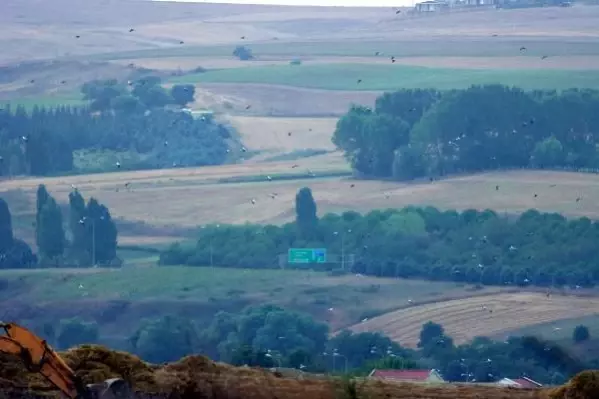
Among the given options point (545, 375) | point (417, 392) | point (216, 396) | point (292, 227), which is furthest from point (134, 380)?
point (292, 227)

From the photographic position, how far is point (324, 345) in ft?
127

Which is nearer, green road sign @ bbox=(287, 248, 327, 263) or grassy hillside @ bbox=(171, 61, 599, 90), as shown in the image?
green road sign @ bbox=(287, 248, 327, 263)

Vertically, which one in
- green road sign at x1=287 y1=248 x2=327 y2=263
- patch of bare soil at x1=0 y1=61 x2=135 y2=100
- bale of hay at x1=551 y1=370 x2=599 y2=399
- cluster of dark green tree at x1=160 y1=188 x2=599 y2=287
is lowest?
→ green road sign at x1=287 y1=248 x2=327 y2=263

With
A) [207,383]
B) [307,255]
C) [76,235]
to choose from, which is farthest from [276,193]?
[207,383]

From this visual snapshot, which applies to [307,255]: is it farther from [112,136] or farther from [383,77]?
[383,77]

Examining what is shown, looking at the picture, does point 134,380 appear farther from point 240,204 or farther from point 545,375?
point 240,204

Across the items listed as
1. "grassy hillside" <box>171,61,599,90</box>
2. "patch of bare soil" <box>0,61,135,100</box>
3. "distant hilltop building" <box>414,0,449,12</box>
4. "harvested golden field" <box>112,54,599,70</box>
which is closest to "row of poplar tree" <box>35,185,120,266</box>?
"grassy hillside" <box>171,61,599,90</box>

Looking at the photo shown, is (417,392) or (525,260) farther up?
(417,392)

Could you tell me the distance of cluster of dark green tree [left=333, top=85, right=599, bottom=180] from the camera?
226ft

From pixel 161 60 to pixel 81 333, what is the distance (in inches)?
2412

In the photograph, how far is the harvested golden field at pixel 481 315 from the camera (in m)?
41.8

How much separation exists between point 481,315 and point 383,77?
4929cm

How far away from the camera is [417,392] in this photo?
16.1 metres

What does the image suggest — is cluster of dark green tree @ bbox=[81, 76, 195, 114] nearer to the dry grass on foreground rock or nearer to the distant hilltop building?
the distant hilltop building
